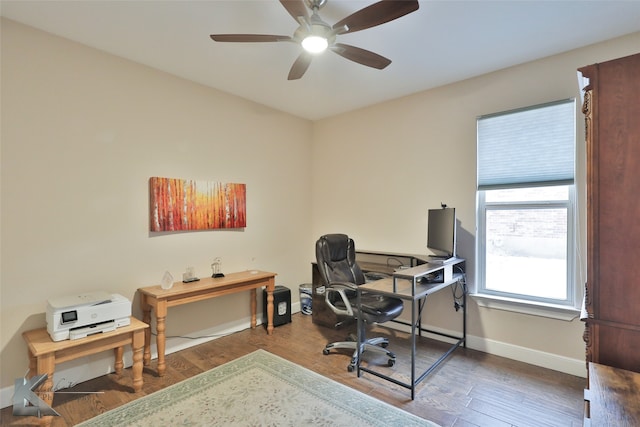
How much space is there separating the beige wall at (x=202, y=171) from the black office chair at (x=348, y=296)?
0.77 m

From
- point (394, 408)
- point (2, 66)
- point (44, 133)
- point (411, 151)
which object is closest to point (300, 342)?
point (394, 408)

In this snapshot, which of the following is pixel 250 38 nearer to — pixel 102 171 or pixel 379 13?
pixel 379 13

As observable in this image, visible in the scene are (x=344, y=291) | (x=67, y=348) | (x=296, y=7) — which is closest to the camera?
(x=296, y=7)

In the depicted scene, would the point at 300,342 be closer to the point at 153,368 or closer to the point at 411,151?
the point at 153,368

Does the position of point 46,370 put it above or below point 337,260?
below

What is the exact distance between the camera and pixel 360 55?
2.31m

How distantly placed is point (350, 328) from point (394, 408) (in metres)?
1.62

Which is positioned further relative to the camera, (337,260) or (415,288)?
(337,260)

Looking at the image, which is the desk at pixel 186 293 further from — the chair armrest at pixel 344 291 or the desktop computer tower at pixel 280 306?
the chair armrest at pixel 344 291

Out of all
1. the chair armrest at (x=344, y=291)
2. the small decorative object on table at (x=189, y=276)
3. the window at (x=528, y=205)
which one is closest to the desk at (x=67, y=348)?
the small decorative object on table at (x=189, y=276)

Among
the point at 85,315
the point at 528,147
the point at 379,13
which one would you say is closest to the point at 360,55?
the point at 379,13

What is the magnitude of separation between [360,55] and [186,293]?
2529mm

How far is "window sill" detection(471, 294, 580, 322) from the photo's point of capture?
274 cm

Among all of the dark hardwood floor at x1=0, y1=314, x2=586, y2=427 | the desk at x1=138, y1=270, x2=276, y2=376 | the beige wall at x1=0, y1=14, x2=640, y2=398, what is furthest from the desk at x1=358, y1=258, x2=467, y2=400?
the desk at x1=138, y1=270, x2=276, y2=376
